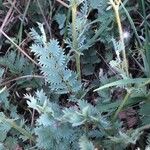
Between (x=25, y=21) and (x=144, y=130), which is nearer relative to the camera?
(x=144, y=130)

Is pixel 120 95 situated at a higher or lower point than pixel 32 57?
lower

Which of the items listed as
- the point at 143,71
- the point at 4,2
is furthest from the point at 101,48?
the point at 4,2

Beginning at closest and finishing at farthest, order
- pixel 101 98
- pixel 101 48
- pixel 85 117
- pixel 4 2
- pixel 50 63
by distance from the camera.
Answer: pixel 85 117 < pixel 50 63 < pixel 101 98 < pixel 101 48 < pixel 4 2

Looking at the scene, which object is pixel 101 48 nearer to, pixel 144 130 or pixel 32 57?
pixel 32 57

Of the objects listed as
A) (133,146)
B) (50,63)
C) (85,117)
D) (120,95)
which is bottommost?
(133,146)

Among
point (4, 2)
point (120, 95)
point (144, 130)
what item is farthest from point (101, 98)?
point (4, 2)

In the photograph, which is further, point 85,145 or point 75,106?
point 75,106

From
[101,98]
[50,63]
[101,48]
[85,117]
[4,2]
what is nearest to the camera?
[85,117]

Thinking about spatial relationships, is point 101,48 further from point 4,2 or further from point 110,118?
point 4,2

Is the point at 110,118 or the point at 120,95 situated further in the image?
the point at 120,95
